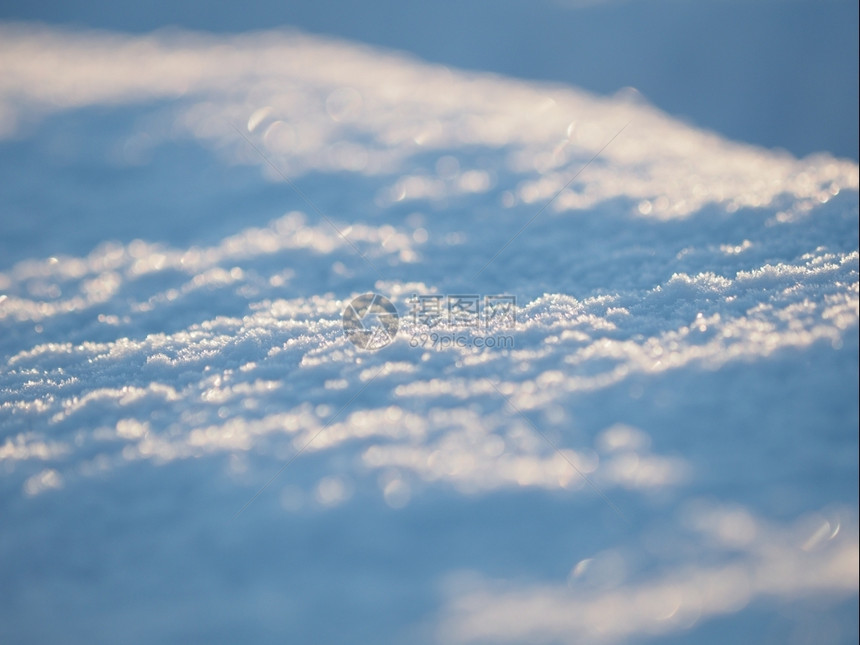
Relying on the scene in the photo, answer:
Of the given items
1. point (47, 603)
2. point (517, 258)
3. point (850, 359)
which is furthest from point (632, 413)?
Result: point (47, 603)

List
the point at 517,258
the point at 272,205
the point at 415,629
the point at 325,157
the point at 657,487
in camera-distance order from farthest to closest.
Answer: the point at 325,157 → the point at 272,205 → the point at 517,258 → the point at 657,487 → the point at 415,629

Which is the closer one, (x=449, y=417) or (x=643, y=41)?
(x=449, y=417)

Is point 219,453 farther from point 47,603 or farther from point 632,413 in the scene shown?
point 632,413

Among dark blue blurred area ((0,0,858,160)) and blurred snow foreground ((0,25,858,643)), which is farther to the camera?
dark blue blurred area ((0,0,858,160))

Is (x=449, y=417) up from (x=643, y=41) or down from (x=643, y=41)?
down
